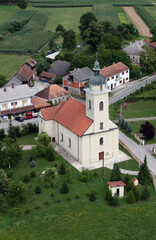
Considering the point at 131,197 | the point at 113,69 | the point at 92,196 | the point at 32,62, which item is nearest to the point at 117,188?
the point at 131,197

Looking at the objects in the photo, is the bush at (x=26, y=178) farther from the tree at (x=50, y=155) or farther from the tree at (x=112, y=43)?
the tree at (x=112, y=43)

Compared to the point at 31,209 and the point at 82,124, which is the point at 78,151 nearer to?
the point at 82,124

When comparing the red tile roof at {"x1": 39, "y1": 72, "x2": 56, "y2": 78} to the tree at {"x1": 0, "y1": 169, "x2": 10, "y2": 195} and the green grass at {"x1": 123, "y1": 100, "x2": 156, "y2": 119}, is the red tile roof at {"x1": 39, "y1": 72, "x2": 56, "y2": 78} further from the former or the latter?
the tree at {"x1": 0, "y1": 169, "x2": 10, "y2": 195}

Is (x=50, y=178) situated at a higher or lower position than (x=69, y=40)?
lower

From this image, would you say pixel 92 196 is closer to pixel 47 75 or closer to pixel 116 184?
pixel 116 184

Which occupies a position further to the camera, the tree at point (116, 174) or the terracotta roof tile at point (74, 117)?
the terracotta roof tile at point (74, 117)

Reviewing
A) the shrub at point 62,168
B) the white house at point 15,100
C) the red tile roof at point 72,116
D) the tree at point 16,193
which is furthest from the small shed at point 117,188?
the white house at point 15,100
